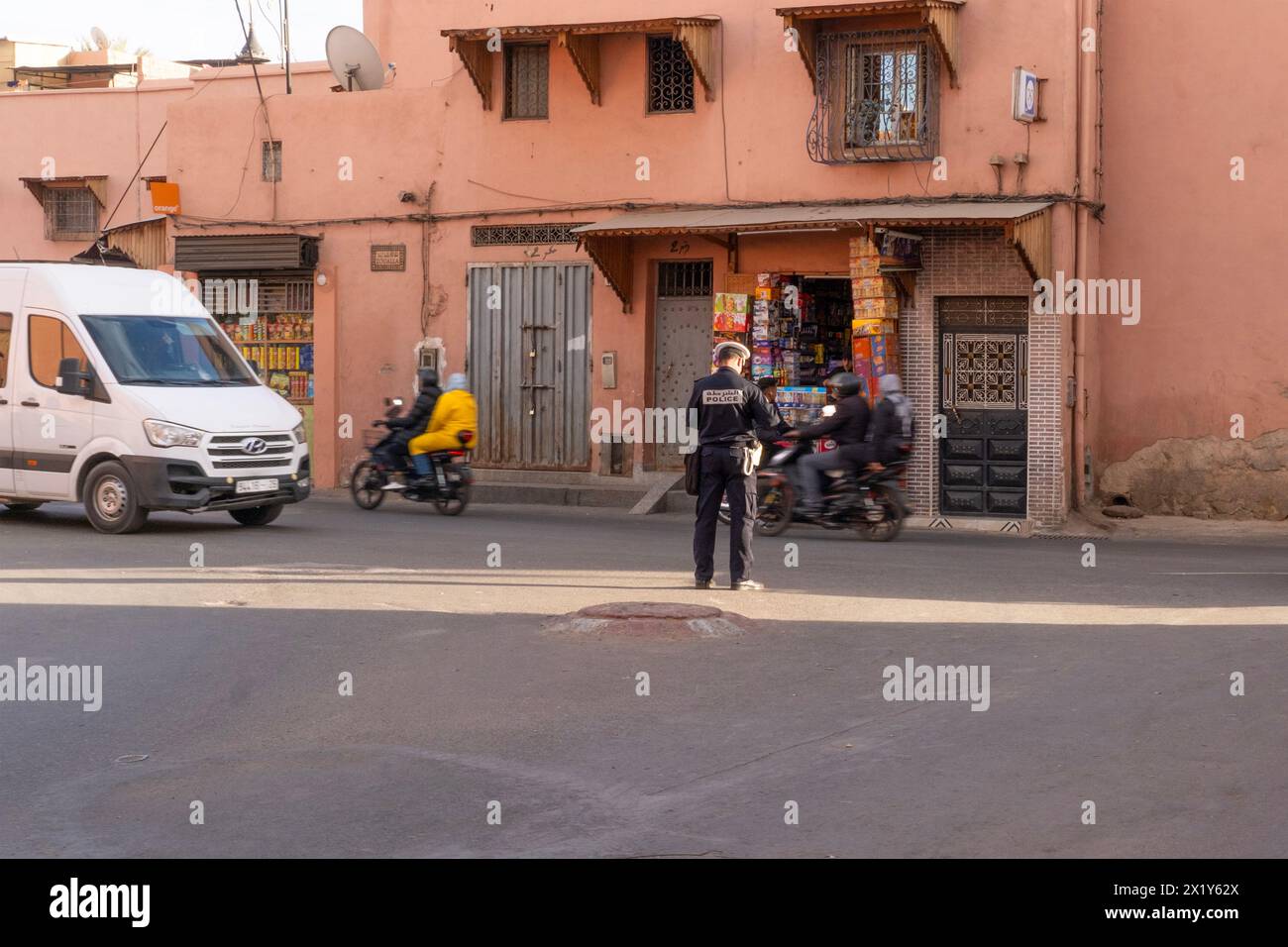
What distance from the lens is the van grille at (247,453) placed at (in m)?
16.3

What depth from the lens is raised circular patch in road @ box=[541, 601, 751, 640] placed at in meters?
10.7

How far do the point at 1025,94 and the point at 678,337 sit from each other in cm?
596

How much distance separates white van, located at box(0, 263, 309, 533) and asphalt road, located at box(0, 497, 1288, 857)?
1.50 m

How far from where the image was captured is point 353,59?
87.4 ft

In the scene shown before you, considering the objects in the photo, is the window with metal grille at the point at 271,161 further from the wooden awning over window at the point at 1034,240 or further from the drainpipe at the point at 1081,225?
the drainpipe at the point at 1081,225

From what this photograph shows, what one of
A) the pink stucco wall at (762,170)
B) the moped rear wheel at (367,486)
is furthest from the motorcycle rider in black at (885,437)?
the moped rear wheel at (367,486)

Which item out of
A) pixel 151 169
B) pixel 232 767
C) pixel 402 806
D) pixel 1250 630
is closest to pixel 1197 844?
pixel 402 806

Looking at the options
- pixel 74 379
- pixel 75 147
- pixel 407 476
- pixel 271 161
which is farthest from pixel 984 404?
pixel 75 147

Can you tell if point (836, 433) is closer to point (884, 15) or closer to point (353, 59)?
point (884, 15)

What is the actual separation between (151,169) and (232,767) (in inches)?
1196

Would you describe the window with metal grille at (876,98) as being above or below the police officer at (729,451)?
above

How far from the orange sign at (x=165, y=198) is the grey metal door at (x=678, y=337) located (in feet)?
27.6

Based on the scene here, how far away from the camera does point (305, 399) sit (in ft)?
86.2

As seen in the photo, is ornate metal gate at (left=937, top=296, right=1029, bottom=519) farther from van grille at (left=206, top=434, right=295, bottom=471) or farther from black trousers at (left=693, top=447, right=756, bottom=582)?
black trousers at (left=693, top=447, right=756, bottom=582)
